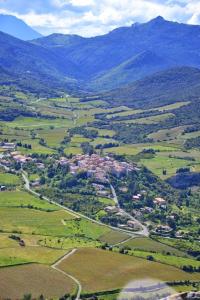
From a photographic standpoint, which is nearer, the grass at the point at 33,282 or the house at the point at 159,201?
the grass at the point at 33,282

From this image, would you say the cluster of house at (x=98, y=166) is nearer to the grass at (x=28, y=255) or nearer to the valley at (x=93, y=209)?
the valley at (x=93, y=209)

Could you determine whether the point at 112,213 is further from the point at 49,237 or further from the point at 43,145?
the point at 43,145

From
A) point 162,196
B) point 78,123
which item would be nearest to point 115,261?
point 162,196

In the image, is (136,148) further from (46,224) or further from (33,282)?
(33,282)

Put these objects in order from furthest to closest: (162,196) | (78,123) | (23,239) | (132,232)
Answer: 1. (78,123)
2. (162,196)
3. (132,232)
4. (23,239)

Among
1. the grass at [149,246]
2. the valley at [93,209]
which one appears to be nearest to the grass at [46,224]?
the valley at [93,209]
